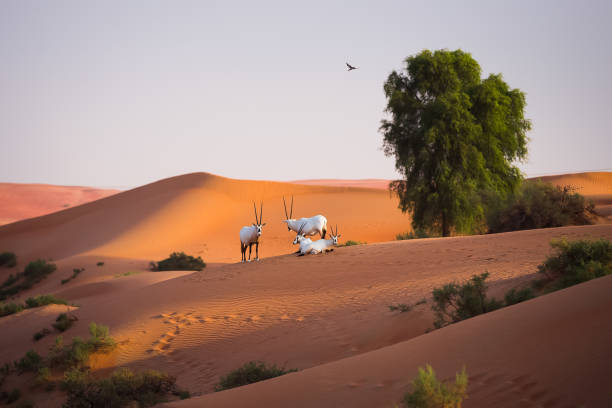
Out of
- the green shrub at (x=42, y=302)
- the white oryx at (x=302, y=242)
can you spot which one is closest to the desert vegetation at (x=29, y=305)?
the green shrub at (x=42, y=302)

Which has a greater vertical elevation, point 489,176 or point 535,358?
point 489,176

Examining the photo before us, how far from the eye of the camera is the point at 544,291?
24.5ft

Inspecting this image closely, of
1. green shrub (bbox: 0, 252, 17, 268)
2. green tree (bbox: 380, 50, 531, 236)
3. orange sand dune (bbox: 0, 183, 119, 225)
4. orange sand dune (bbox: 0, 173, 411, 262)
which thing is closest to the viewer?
green tree (bbox: 380, 50, 531, 236)

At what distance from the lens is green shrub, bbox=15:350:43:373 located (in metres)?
9.47

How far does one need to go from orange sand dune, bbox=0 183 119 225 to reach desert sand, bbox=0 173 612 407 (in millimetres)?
96184

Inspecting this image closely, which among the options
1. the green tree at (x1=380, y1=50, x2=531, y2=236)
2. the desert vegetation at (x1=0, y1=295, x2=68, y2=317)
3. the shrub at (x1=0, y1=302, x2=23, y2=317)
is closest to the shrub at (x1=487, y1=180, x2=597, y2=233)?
the green tree at (x1=380, y1=50, x2=531, y2=236)

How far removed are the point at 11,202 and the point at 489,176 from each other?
12577 cm

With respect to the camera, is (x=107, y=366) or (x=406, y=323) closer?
(x=406, y=323)

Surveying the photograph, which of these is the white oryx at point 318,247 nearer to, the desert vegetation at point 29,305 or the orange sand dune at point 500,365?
the desert vegetation at point 29,305

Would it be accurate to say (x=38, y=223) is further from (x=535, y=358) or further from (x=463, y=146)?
(x=535, y=358)

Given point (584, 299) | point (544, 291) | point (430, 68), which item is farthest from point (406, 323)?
point (430, 68)

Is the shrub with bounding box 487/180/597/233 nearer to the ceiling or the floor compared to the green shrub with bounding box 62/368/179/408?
nearer to the ceiling

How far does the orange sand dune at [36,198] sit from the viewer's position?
108 m

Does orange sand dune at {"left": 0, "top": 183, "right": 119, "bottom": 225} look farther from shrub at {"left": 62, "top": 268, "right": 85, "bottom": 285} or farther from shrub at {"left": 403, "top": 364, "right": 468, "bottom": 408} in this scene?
shrub at {"left": 403, "top": 364, "right": 468, "bottom": 408}
